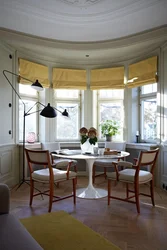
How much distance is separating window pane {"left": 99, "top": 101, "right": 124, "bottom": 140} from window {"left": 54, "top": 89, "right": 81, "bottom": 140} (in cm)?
63

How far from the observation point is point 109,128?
4840mm

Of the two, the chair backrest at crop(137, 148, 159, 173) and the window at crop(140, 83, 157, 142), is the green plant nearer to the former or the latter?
the window at crop(140, 83, 157, 142)

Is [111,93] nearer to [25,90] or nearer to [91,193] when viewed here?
[25,90]

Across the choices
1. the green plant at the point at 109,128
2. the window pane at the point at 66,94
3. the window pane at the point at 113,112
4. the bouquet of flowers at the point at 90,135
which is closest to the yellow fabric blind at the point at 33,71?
the window pane at the point at 66,94

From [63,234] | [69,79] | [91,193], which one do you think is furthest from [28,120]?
[63,234]

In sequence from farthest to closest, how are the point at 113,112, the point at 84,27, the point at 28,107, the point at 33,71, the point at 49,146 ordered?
the point at 113,112
the point at 28,107
the point at 33,71
the point at 49,146
the point at 84,27

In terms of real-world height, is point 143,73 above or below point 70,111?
above

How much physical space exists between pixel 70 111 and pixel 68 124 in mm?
335

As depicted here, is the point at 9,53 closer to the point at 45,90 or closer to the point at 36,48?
the point at 36,48

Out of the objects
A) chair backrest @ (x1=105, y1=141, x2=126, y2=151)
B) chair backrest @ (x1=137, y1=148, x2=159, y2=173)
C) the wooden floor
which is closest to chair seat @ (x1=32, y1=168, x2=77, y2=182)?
the wooden floor

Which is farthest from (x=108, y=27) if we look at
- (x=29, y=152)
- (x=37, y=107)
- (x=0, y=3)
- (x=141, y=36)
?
(x=29, y=152)

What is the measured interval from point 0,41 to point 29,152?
2.21 meters

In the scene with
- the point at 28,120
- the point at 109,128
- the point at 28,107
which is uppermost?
the point at 28,107

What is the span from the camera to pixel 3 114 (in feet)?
12.5
